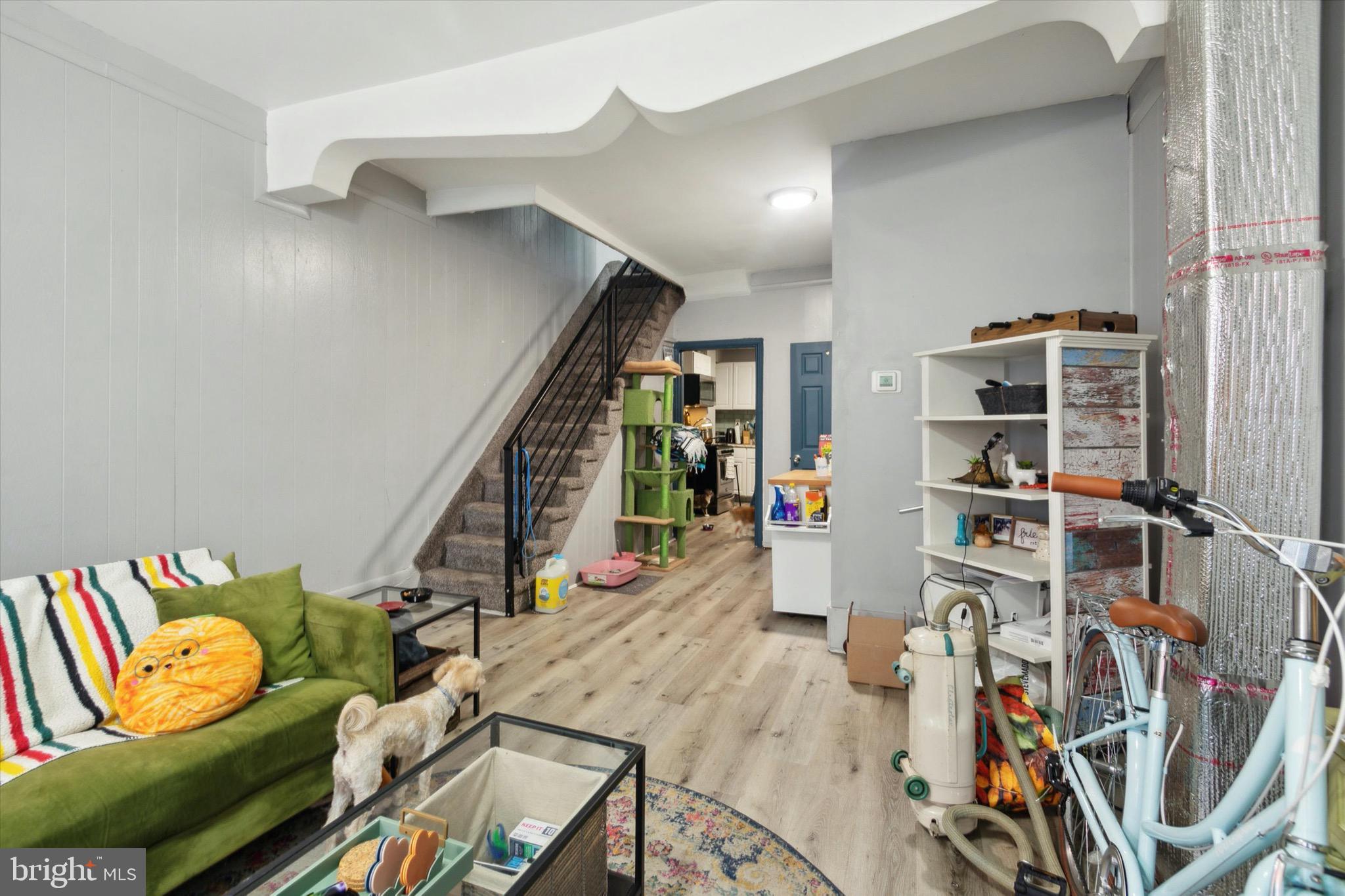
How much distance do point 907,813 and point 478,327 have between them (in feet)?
13.1

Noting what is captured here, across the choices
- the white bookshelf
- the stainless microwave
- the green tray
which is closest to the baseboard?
the green tray

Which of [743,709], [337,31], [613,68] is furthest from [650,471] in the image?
[337,31]

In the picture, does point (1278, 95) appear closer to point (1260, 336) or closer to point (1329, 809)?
point (1260, 336)

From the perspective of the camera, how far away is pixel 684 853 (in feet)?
5.90

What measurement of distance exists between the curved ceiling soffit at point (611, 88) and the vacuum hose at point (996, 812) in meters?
1.85

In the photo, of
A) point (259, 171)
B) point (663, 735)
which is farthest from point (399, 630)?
point (259, 171)

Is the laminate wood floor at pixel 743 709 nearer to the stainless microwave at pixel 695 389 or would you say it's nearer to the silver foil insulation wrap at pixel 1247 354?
the silver foil insulation wrap at pixel 1247 354

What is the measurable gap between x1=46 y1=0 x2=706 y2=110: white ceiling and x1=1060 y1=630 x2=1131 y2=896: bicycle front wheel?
2496 millimetres

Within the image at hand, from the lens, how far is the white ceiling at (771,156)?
101 inches

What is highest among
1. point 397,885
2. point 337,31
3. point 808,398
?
point 337,31

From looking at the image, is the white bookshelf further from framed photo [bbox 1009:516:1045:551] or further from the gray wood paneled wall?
the gray wood paneled wall

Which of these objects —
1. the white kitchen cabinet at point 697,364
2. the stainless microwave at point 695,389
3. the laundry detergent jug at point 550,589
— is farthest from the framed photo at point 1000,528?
the white kitchen cabinet at point 697,364

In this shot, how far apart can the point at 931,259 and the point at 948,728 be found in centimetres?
228

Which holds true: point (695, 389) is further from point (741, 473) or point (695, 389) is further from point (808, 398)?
point (741, 473)
